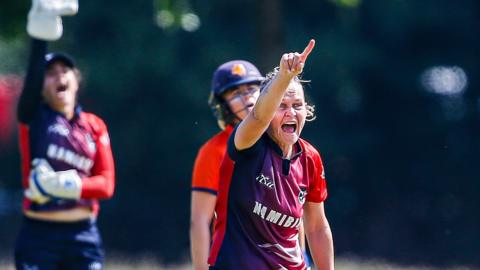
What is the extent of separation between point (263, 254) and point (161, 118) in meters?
11.2

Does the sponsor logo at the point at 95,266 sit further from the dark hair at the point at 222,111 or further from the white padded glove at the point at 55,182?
the dark hair at the point at 222,111

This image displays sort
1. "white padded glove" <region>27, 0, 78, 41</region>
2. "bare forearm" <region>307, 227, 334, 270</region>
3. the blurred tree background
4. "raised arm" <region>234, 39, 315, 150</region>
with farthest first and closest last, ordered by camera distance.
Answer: the blurred tree background < "white padded glove" <region>27, 0, 78, 41</region> < "bare forearm" <region>307, 227, 334, 270</region> < "raised arm" <region>234, 39, 315, 150</region>

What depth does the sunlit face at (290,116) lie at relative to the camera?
4.55 meters

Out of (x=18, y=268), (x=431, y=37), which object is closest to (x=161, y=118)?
(x=431, y=37)

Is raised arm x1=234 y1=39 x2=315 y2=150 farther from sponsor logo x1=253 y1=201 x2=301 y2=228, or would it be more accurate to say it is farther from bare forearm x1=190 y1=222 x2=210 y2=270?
bare forearm x1=190 y1=222 x2=210 y2=270

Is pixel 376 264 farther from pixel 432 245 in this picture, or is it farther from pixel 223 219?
pixel 223 219

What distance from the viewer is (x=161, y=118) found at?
15.7 meters

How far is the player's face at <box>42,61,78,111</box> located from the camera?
6008mm

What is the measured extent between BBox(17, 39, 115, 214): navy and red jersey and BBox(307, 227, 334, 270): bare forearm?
56.3 inches

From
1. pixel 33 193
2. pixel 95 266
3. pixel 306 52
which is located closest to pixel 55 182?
pixel 33 193

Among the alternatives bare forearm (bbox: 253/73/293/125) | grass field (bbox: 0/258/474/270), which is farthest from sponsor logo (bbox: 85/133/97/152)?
grass field (bbox: 0/258/474/270)

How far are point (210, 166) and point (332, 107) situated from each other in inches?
388

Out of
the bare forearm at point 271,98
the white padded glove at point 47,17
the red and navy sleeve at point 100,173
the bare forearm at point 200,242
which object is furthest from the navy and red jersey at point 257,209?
the white padded glove at point 47,17

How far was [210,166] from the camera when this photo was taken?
221 inches
